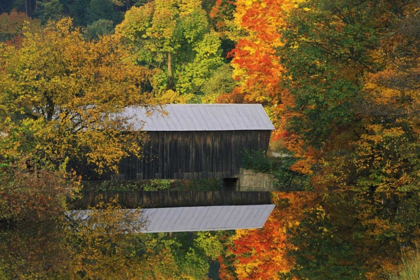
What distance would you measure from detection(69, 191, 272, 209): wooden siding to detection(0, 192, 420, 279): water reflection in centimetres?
439

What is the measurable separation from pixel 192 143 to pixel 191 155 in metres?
0.47

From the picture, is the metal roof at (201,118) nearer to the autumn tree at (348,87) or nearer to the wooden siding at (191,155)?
the wooden siding at (191,155)

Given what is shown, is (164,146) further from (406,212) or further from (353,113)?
(406,212)

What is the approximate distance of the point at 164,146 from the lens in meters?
32.4

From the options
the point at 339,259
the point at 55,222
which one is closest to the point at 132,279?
the point at 339,259

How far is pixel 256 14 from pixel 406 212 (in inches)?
685

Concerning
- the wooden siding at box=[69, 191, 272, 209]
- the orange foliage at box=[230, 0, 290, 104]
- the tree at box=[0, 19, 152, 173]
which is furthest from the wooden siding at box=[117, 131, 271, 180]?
the orange foliage at box=[230, 0, 290, 104]

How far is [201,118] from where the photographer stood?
33.3 metres

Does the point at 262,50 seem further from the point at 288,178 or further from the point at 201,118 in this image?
the point at 288,178

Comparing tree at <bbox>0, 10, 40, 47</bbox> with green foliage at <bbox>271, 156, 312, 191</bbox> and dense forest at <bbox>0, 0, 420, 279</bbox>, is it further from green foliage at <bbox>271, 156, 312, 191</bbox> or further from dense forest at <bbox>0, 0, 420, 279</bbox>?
green foliage at <bbox>271, 156, 312, 191</bbox>

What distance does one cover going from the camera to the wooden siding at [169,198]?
1083 inches

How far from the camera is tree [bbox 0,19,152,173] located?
27.1 m

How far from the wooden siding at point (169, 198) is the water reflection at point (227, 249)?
14.4ft

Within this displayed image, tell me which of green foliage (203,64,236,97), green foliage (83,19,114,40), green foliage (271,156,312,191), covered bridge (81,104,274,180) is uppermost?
covered bridge (81,104,274,180)
